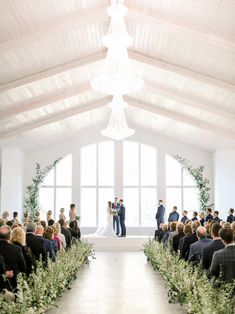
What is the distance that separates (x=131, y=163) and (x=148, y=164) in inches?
29.7

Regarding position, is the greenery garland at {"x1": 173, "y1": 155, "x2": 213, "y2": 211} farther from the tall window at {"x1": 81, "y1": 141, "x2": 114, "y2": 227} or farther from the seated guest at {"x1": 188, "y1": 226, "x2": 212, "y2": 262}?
the seated guest at {"x1": 188, "y1": 226, "x2": 212, "y2": 262}

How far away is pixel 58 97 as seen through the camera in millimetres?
17641

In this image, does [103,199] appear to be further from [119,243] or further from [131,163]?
[119,243]

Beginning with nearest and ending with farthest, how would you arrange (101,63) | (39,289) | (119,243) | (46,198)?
1. (39,289)
2. (101,63)
3. (119,243)
4. (46,198)

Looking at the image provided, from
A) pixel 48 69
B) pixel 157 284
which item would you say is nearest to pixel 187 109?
pixel 48 69

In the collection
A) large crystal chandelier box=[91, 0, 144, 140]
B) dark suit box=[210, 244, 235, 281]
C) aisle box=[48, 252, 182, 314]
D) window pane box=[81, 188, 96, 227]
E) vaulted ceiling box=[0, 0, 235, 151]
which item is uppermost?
vaulted ceiling box=[0, 0, 235, 151]

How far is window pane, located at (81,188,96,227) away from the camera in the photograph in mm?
24547

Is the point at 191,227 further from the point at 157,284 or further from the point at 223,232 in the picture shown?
the point at 223,232

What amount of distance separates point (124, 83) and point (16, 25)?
2.81 meters


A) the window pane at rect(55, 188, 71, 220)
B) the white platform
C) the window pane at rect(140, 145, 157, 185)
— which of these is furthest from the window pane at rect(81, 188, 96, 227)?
the white platform

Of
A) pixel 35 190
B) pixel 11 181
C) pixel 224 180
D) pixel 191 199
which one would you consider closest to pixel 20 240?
pixel 11 181

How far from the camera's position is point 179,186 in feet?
81.3

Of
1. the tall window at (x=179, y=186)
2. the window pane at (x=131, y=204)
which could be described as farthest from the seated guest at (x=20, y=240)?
the tall window at (x=179, y=186)

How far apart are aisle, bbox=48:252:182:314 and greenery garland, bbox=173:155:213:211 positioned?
10.5 metres
